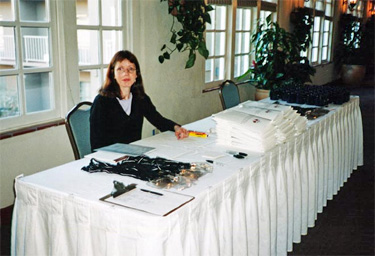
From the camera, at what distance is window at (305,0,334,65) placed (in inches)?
396

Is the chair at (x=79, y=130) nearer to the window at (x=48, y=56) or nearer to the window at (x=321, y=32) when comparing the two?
the window at (x=48, y=56)

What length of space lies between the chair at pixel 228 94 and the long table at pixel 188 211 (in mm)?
1361

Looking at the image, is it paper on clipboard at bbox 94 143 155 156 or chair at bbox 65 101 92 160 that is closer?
paper on clipboard at bbox 94 143 155 156

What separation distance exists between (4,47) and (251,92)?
4.46 m

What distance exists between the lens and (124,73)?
2.86 meters

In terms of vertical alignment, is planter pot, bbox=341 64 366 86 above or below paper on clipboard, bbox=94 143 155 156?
below

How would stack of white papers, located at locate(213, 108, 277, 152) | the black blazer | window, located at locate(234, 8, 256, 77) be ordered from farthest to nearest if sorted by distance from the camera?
window, located at locate(234, 8, 256, 77), the black blazer, stack of white papers, located at locate(213, 108, 277, 152)

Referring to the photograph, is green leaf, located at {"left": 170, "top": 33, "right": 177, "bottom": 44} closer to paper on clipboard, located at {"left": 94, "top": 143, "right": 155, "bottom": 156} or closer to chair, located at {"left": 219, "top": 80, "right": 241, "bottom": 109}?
chair, located at {"left": 219, "top": 80, "right": 241, "bottom": 109}

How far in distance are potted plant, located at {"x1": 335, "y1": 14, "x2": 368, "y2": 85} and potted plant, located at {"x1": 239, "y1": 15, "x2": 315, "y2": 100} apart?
5600 millimetres

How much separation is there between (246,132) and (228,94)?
1870 mm

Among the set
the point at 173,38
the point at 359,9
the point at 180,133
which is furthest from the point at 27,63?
the point at 359,9

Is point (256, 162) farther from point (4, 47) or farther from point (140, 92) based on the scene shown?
point (4, 47)

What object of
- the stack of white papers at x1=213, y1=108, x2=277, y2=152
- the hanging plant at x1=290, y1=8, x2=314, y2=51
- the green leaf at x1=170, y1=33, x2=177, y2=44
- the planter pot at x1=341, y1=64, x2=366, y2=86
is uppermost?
the hanging plant at x1=290, y1=8, x2=314, y2=51

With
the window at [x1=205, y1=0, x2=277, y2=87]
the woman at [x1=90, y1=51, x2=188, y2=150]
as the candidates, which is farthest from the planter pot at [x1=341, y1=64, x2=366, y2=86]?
the woman at [x1=90, y1=51, x2=188, y2=150]
